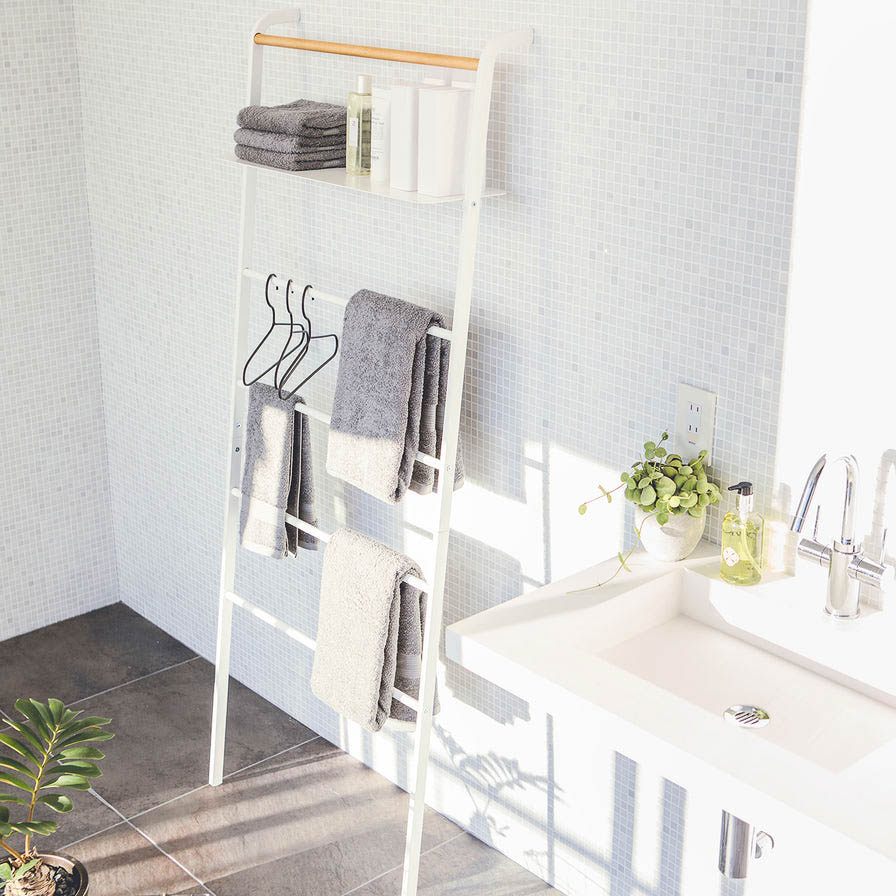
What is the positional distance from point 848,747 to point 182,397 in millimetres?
2137

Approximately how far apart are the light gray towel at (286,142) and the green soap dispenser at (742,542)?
3.49 ft

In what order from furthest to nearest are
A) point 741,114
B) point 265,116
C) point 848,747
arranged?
point 265,116, point 741,114, point 848,747

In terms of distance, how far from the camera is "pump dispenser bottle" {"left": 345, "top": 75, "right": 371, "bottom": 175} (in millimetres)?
2379

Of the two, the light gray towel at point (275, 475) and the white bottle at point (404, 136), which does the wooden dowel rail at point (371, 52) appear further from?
the light gray towel at point (275, 475)

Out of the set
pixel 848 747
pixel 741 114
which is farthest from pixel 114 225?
pixel 848 747

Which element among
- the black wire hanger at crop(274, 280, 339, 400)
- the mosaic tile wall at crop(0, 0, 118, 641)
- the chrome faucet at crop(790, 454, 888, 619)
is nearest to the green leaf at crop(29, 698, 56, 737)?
the black wire hanger at crop(274, 280, 339, 400)

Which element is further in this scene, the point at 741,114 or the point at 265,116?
the point at 265,116

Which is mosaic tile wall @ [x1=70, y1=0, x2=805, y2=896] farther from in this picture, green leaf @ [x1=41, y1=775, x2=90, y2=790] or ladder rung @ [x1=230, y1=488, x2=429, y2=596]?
green leaf @ [x1=41, y1=775, x2=90, y2=790]

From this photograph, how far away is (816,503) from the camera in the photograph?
2.08 meters

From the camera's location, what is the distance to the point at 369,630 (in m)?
2.54

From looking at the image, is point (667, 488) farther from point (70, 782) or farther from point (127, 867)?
point (127, 867)

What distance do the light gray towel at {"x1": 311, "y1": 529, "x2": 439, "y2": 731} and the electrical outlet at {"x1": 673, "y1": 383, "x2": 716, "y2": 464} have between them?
2.06 ft

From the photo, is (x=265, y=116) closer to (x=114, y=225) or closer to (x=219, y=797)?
(x=114, y=225)

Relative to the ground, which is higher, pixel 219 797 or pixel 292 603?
pixel 292 603
